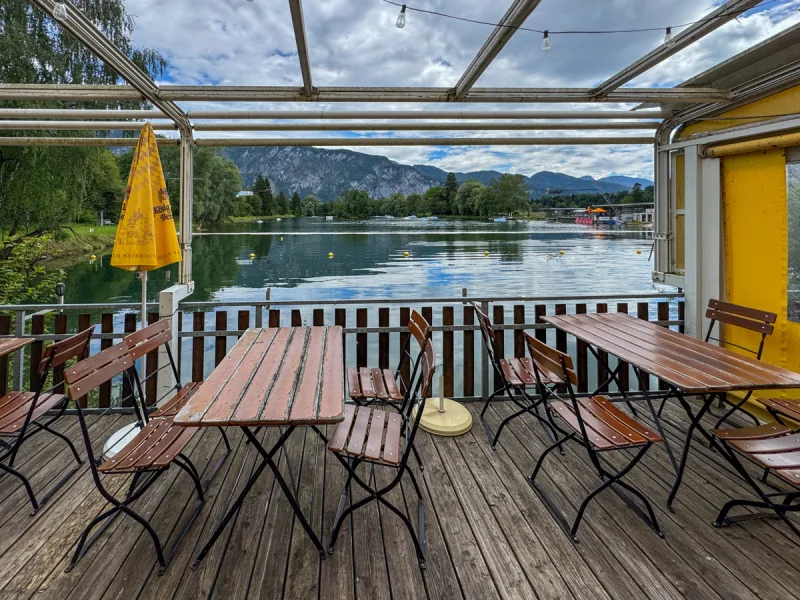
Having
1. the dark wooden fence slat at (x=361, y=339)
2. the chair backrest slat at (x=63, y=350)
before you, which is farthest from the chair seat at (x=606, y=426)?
the chair backrest slat at (x=63, y=350)

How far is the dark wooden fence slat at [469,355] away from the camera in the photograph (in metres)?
3.80

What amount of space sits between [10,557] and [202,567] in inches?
34.9

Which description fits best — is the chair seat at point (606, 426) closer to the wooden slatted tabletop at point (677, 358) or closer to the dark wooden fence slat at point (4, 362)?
the wooden slatted tabletop at point (677, 358)

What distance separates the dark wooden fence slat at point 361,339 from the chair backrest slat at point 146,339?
1.50m

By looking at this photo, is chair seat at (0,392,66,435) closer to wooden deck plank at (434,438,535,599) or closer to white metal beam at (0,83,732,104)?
white metal beam at (0,83,732,104)

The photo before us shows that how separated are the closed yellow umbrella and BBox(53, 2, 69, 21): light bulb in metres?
1.03

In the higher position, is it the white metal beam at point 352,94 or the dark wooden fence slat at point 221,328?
the white metal beam at point 352,94

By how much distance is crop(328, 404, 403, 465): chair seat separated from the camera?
1.87 metres

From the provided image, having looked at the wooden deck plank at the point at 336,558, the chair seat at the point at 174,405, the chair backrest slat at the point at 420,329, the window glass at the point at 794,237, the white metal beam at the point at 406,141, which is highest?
the white metal beam at the point at 406,141

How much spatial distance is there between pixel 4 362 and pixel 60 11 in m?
3.04

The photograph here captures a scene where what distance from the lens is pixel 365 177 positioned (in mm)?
18344

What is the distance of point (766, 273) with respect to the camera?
3.34m

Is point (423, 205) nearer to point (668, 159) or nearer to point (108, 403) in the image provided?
point (668, 159)

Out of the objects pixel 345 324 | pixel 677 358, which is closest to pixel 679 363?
pixel 677 358
